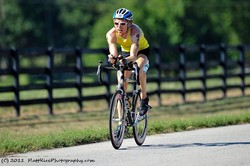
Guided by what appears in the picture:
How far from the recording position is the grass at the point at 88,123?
10.3 meters

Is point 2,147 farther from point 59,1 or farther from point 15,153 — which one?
point 59,1

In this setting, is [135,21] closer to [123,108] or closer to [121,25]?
[121,25]

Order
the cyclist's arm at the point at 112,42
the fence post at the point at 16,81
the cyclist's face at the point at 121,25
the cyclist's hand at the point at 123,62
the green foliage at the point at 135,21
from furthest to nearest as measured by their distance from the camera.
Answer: the green foliage at the point at 135,21 → the fence post at the point at 16,81 → the cyclist's arm at the point at 112,42 → the cyclist's face at the point at 121,25 → the cyclist's hand at the point at 123,62

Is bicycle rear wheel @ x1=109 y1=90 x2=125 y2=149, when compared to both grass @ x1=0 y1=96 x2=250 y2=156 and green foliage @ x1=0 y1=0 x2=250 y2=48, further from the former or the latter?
green foliage @ x1=0 y1=0 x2=250 y2=48

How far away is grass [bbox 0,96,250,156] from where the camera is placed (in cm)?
1034

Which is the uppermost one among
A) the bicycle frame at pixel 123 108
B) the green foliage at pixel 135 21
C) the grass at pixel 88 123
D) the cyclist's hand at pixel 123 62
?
the green foliage at pixel 135 21

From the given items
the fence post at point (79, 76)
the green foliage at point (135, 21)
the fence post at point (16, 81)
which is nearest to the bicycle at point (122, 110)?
the fence post at point (16, 81)

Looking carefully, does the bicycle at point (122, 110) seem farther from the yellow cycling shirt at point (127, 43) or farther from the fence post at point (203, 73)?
the fence post at point (203, 73)

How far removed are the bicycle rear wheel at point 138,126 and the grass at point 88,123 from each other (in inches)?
27.1

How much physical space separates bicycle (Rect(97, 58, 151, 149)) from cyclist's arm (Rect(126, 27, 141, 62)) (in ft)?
0.34

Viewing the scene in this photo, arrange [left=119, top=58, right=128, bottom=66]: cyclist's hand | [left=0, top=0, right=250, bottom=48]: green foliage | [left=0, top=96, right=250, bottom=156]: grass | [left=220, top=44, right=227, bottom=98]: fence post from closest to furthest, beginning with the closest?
[left=119, top=58, right=128, bottom=66]: cyclist's hand, [left=0, top=96, right=250, bottom=156]: grass, [left=220, top=44, right=227, bottom=98]: fence post, [left=0, top=0, right=250, bottom=48]: green foliage

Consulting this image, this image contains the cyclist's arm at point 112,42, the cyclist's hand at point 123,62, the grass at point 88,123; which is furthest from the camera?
the grass at point 88,123

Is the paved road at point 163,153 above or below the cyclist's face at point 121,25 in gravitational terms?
below

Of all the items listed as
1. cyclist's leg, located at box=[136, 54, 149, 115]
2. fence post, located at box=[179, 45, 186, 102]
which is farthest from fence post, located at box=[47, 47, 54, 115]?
cyclist's leg, located at box=[136, 54, 149, 115]
